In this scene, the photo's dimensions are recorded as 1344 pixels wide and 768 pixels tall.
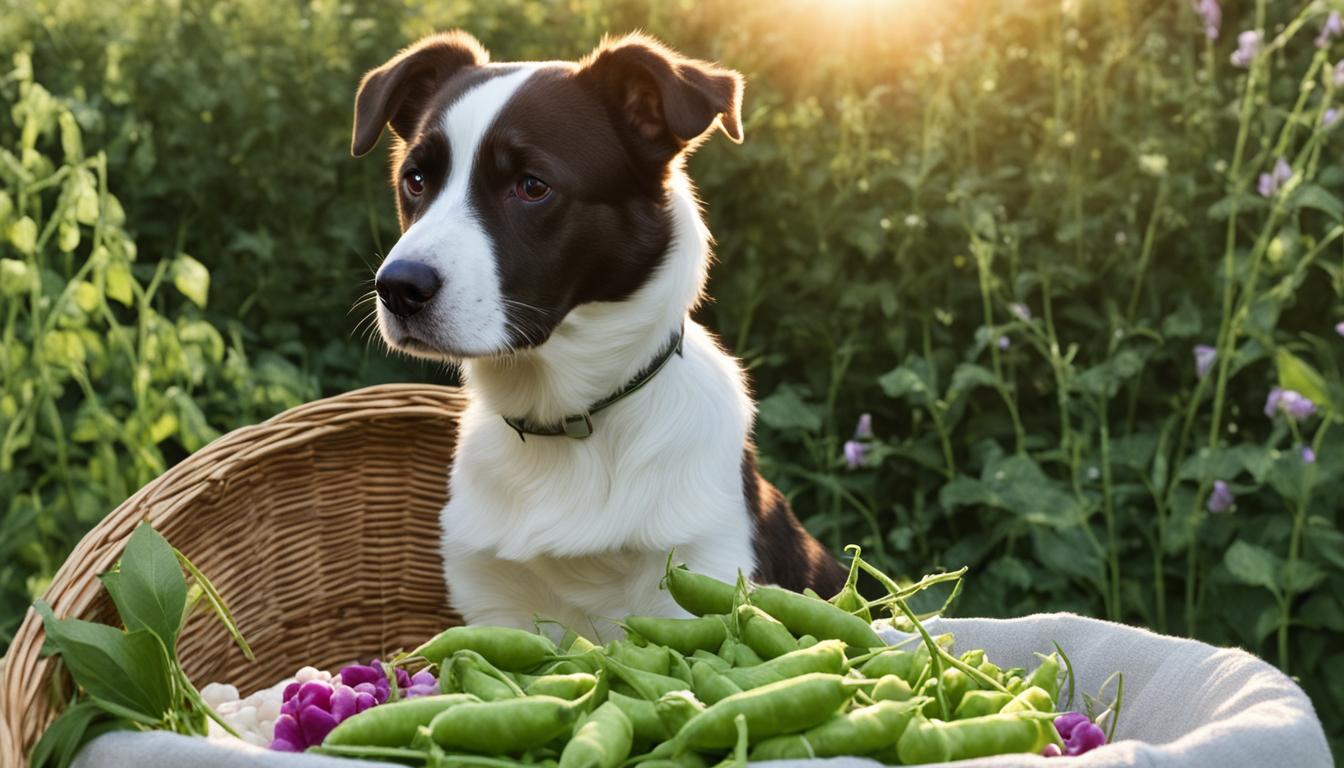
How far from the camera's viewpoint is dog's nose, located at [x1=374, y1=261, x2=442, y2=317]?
7.37 ft

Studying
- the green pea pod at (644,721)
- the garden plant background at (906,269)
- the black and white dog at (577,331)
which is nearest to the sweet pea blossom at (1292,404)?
the garden plant background at (906,269)

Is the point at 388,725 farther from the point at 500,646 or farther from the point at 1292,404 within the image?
the point at 1292,404

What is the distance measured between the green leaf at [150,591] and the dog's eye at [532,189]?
2.61 ft

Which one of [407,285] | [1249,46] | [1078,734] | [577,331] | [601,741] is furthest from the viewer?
[1249,46]

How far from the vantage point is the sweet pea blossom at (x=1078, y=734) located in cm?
186

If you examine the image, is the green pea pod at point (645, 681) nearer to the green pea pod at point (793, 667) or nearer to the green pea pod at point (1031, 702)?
the green pea pod at point (793, 667)

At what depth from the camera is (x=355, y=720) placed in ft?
5.42

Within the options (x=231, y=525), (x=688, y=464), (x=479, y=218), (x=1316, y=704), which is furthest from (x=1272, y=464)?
(x=231, y=525)

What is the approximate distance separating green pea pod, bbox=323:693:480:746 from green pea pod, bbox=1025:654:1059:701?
78 cm

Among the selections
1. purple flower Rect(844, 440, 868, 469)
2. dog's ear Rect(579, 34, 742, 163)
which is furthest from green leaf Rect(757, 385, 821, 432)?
dog's ear Rect(579, 34, 742, 163)

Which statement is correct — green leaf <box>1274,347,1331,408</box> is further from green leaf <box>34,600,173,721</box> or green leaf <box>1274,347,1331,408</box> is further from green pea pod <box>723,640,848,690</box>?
green leaf <box>34,600,173,721</box>

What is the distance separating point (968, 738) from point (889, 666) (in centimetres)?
23

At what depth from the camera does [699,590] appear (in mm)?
2061

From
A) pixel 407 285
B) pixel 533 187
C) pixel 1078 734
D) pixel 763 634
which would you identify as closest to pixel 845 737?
pixel 763 634
